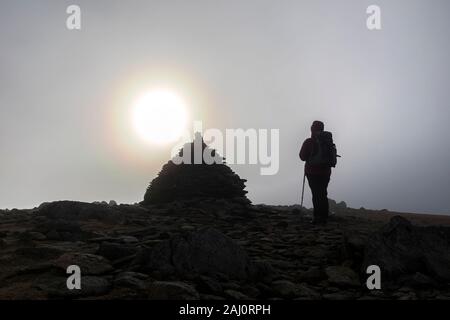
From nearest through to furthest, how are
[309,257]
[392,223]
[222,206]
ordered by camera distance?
1. [392,223]
2. [309,257]
3. [222,206]

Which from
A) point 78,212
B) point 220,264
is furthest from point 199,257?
point 78,212

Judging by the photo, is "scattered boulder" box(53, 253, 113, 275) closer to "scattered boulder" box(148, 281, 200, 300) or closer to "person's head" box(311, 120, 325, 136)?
"scattered boulder" box(148, 281, 200, 300)

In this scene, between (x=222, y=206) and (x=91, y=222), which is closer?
(x=91, y=222)

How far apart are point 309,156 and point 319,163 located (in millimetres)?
467

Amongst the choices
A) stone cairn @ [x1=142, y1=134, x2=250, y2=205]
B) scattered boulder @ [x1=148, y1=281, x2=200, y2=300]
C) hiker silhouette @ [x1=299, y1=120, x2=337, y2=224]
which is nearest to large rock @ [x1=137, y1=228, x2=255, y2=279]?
scattered boulder @ [x1=148, y1=281, x2=200, y2=300]

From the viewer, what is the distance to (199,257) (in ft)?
25.1

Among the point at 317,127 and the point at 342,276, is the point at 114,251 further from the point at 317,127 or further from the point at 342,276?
the point at 317,127

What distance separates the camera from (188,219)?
14.6 meters

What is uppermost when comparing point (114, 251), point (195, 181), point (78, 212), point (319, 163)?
point (319, 163)

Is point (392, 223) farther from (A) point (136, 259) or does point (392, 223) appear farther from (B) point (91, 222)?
(B) point (91, 222)

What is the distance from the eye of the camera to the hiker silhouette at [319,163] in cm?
1460
